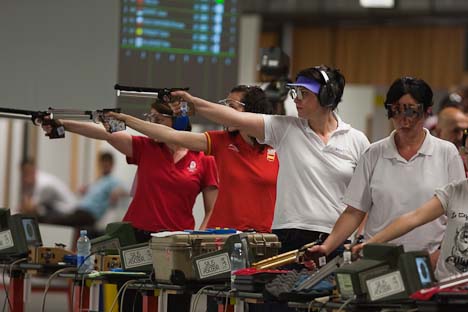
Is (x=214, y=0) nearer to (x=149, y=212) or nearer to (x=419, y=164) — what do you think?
(x=149, y=212)

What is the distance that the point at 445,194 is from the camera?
502 centimetres

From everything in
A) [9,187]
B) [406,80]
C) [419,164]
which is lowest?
[9,187]

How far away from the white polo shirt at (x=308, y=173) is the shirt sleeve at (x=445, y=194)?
85 cm

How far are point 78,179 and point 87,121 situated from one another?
7.09 metres

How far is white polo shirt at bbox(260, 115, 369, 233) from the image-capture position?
18.9 ft

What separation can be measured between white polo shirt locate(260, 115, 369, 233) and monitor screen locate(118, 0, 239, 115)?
8.95 feet

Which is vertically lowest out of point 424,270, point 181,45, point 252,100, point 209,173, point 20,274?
Answer: point 20,274

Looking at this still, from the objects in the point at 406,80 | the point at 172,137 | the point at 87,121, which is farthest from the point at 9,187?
the point at 406,80

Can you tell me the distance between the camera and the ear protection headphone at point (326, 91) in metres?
5.79

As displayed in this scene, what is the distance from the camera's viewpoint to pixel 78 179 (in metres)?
14.3

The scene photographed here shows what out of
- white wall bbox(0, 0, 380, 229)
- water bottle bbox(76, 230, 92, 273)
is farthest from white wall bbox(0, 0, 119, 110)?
water bottle bbox(76, 230, 92, 273)

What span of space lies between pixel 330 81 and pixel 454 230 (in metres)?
1.12

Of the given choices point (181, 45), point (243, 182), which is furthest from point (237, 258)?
point (181, 45)

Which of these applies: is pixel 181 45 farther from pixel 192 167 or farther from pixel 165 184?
pixel 165 184
